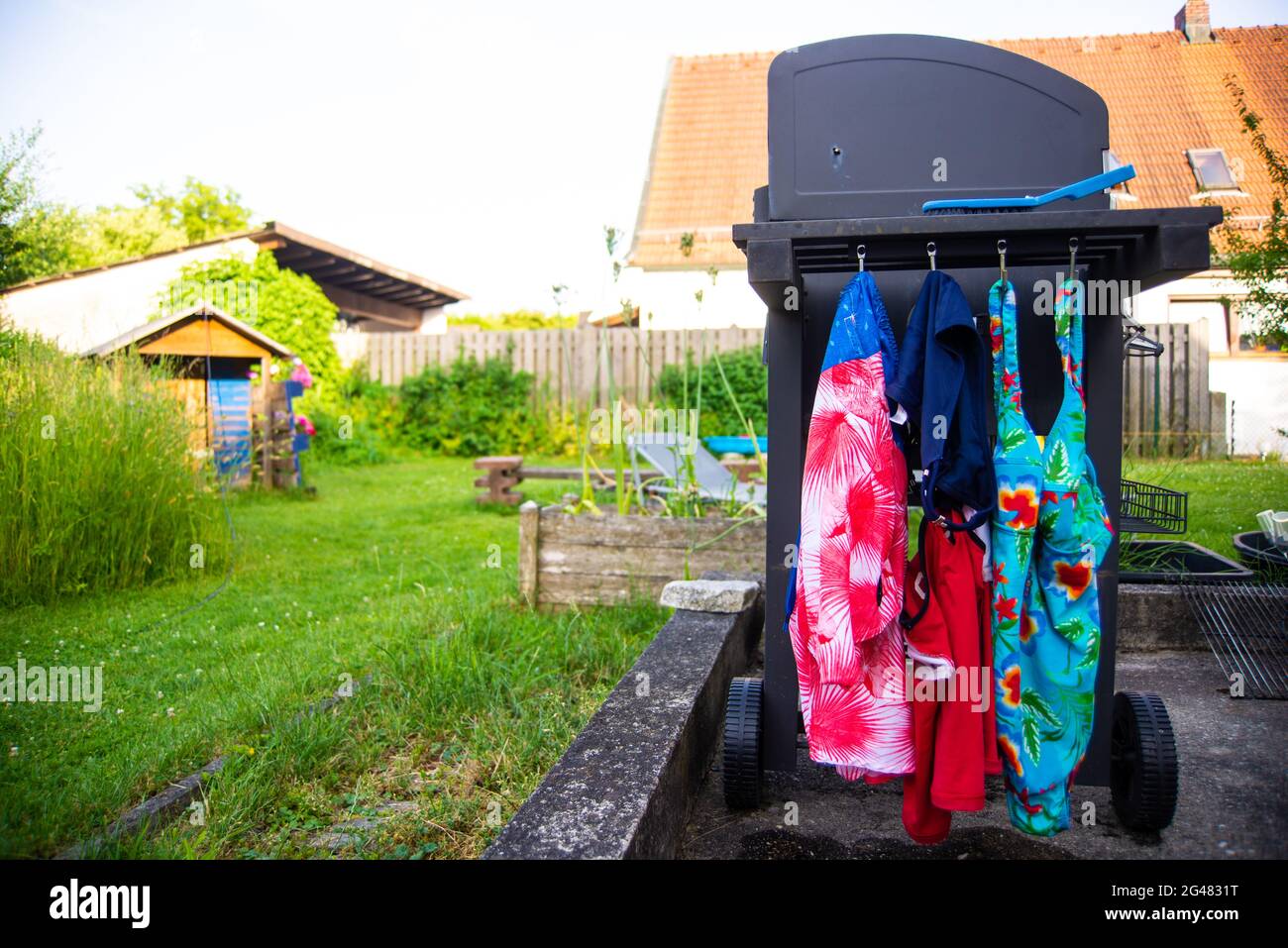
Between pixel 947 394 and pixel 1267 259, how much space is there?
8.30ft

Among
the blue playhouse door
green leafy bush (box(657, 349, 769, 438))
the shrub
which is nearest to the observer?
the blue playhouse door

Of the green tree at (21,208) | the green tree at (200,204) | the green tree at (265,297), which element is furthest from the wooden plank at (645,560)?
the green tree at (200,204)

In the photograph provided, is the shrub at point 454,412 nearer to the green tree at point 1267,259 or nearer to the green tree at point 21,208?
the green tree at point 21,208

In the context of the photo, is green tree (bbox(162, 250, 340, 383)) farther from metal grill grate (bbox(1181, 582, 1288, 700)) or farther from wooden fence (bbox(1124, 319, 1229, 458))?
metal grill grate (bbox(1181, 582, 1288, 700))

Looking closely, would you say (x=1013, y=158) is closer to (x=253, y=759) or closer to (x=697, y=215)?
(x=253, y=759)

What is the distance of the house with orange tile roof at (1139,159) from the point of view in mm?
3682

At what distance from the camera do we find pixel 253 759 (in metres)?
2.58

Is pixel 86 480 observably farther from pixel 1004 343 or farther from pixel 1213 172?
pixel 1213 172

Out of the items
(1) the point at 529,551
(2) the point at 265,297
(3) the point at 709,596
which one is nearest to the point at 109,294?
(2) the point at 265,297

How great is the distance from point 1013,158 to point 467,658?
8.51 ft

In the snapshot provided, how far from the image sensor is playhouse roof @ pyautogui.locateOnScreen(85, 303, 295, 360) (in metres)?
8.43

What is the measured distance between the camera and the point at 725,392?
12688mm

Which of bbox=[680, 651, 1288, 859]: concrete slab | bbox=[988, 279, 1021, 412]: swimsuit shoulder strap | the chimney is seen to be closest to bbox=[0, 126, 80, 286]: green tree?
bbox=[680, 651, 1288, 859]: concrete slab

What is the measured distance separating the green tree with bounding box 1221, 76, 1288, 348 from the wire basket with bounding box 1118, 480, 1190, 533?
0.77m
